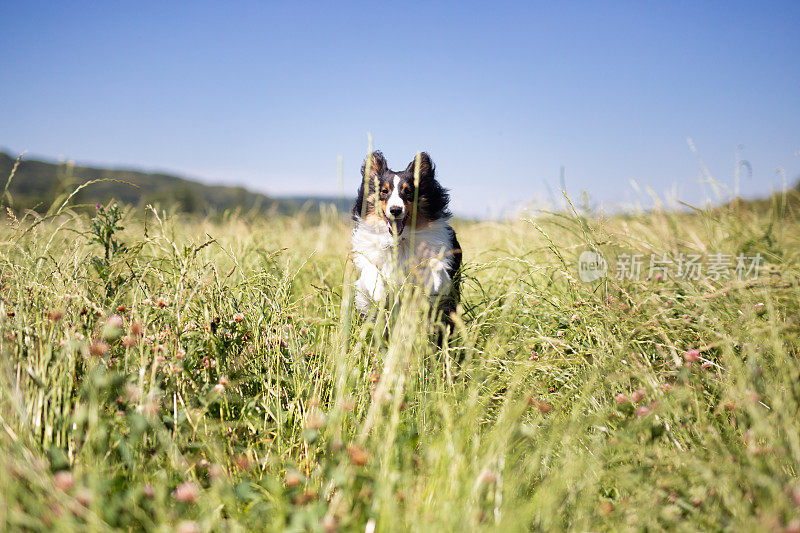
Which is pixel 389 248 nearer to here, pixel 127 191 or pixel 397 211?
pixel 397 211

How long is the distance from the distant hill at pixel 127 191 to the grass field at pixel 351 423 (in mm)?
761

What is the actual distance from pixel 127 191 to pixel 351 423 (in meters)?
105

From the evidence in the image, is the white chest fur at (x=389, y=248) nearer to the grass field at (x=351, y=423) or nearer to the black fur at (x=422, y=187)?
the black fur at (x=422, y=187)

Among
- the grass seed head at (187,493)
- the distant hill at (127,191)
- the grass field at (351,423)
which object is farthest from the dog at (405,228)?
the grass seed head at (187,493)

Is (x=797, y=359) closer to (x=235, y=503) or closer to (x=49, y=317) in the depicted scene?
(x=235, y=503)

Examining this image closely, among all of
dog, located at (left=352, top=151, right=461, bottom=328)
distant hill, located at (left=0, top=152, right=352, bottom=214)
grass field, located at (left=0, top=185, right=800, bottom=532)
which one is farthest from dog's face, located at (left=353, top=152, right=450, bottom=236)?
grass field, located at (left=0, top=185, right=800, bottom=532)

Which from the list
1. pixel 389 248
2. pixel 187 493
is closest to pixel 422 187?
pixel 389 248

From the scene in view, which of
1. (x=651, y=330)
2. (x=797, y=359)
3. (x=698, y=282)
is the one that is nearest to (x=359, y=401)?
(x=651, y=330)

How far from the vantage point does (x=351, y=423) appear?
1.81 m

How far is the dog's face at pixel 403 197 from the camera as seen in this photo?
11.6 feet

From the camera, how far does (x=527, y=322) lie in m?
2.87

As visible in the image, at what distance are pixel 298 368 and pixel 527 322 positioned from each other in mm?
1566

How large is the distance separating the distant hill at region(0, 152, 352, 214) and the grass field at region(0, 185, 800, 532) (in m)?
0.76

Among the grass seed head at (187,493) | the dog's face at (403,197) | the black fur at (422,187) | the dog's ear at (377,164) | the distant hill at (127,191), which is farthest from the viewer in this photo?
the dog's ear at (377,164)
